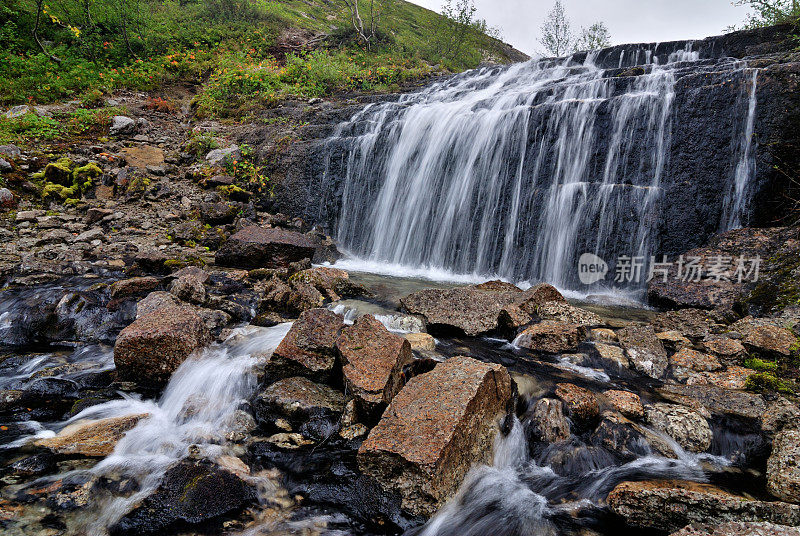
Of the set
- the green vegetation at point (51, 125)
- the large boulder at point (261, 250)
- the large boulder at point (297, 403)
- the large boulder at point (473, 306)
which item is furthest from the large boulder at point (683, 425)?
the green vegetation at point (51, 125)

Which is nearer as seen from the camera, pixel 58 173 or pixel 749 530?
pixel 749 530

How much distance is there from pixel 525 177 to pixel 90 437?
330 inches

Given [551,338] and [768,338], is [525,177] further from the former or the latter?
[768,338]

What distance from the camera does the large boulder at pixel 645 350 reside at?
13.2ft

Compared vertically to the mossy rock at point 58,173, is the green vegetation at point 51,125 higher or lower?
higher

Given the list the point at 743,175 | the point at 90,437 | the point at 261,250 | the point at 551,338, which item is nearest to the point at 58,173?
the point at 261,250

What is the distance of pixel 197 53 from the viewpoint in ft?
59.8

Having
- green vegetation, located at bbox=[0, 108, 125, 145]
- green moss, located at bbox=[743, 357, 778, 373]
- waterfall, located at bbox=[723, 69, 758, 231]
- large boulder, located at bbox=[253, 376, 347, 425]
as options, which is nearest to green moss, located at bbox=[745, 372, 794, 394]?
green moss, located at bbox=[743, 357, 778, 373]

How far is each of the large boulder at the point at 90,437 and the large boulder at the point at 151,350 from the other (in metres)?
0.57

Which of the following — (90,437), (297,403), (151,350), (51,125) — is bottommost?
(90,437)

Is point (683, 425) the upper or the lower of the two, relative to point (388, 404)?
upper

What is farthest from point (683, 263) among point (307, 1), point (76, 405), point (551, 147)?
point (307, 1)

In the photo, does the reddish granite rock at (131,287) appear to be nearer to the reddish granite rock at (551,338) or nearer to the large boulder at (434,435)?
the large boulder at (434,435)

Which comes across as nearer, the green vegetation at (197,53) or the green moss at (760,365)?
the green moss at (760,365)
